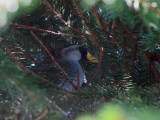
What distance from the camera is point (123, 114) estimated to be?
0.31m

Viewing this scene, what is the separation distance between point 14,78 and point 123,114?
0.75 ft

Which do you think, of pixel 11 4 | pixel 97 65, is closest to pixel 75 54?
pixel 97 65

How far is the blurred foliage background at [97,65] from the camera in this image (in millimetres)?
426

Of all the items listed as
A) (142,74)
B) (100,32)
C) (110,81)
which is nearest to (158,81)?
(142,74)

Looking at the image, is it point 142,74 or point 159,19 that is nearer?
point 159,19

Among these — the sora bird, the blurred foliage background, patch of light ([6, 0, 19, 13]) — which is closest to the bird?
the sora bird

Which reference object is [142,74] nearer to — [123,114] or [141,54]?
[141,54]

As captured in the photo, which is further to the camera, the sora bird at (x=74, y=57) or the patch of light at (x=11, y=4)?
the sora bird at (x=74, y=57)

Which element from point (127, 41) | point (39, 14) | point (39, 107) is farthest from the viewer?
point (39, 14)

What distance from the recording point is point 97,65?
31.9 inches

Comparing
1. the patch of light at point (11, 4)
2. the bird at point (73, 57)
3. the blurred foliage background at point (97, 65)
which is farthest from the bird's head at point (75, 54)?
the patch of light at point (11, 4)

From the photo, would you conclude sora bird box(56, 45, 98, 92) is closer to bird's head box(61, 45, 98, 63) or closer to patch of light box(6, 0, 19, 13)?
bird's head box(61, 45, 98, 63)

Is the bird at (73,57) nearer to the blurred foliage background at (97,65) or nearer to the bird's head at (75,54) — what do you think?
the bird's head at (75,54)

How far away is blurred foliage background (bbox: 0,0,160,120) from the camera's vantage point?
0.43 meters
